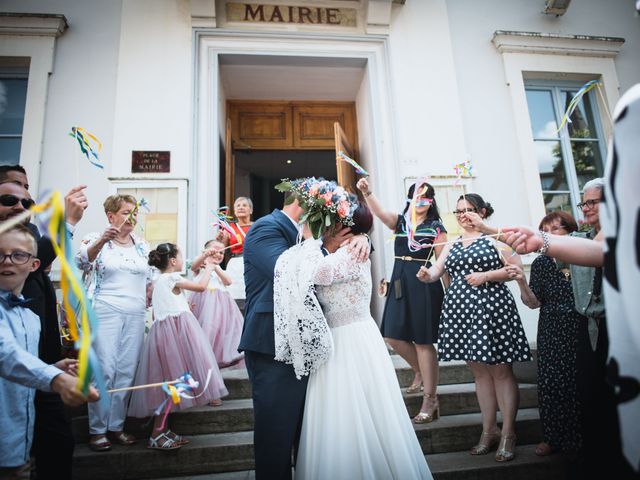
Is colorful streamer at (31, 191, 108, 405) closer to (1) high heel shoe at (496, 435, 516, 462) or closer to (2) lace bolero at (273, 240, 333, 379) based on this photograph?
(2) lace bolero at (273, 240, 333, 379)

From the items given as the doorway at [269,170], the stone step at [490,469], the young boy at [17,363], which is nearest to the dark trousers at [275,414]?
the young boy at [17,363]

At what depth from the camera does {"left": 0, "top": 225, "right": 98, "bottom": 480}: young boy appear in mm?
1656

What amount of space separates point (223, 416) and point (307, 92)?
5.49 metres

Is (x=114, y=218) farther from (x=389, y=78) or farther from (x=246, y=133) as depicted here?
(x=389, y=78)

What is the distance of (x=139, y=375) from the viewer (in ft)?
11.1

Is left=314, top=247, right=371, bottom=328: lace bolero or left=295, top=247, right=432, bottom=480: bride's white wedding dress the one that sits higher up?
left=314, top=247, right=371, bottom=328: lace bolero

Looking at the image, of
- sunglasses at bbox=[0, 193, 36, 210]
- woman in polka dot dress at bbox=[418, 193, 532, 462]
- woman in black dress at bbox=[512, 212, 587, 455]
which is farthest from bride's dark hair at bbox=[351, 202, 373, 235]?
sunglasses at bbox=[0, 193, 36, 210]

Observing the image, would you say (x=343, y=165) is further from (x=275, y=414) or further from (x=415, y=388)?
(x=275, y=414)

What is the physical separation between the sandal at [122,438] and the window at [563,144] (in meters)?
6.18

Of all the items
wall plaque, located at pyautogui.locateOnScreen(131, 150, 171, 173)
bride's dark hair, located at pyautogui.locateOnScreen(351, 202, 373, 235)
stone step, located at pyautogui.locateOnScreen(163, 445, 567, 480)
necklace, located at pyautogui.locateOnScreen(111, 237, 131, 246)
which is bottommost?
stone step, located at pyautogui.locateOnScreen(163, 445, 567, 480)

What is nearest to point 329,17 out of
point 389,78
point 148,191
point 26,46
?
point 389,78

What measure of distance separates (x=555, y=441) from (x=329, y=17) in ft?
20.3

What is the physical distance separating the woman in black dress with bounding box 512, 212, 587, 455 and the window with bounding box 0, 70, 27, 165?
21.0 feet

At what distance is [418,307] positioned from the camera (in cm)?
358
